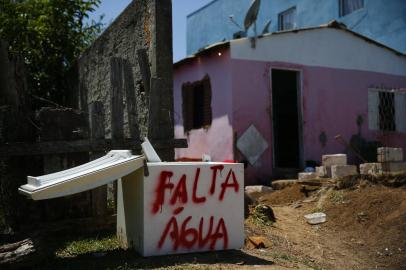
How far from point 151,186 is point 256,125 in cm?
708

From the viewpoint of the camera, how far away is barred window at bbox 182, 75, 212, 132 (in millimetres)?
11538

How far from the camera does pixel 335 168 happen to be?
8914 mm

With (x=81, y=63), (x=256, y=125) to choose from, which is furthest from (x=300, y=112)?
(x=81, y=63)

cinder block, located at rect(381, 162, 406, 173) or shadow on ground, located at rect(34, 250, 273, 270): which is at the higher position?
cinder block, located at rect(381, 162, 406, 173)

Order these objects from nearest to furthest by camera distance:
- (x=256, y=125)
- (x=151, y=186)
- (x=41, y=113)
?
(x=151, y=186) → (x=41, y=113) → (x=256, y=125)

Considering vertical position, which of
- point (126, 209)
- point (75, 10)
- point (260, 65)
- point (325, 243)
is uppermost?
point (75, 10)

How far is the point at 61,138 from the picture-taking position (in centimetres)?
496

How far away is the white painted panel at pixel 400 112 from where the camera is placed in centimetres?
1261

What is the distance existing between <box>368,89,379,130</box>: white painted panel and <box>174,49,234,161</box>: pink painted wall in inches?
160

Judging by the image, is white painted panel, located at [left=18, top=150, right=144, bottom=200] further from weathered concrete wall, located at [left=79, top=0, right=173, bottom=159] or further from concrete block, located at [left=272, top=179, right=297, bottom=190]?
concrete block, located at [left=272, top=179, right=297, bottom=190]

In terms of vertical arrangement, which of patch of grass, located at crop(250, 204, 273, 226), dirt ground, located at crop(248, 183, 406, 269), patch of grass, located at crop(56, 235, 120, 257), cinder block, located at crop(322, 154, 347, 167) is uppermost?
cinder block, located at crop(322, 154, 347, 167)

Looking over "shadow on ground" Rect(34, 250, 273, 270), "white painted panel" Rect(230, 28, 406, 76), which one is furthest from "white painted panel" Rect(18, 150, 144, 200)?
"white painted panel" Rect(230, 28, 406, 76)

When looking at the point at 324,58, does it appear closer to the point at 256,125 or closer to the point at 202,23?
the point at 256,125

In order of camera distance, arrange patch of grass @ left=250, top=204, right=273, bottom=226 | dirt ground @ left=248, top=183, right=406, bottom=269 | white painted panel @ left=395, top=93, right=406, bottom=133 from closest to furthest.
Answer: dirt ground @ left=248, top=183, right=406, bottom=269, patch of grass @ left=250, top=204, right=273, bottom=226, white painted panel @ left=395, top=93, right=406, bottom=133
